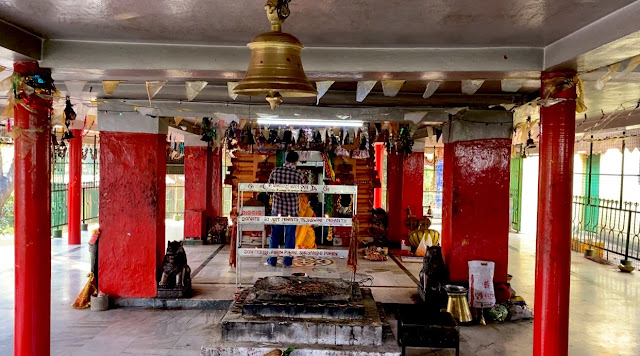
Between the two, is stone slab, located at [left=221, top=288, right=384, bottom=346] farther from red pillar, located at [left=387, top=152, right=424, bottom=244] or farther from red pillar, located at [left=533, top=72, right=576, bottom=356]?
red pillar, located at [left=387, top=152, right=424, bottom=244]

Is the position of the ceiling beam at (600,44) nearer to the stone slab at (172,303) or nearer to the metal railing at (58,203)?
the stone slab at (172,303)

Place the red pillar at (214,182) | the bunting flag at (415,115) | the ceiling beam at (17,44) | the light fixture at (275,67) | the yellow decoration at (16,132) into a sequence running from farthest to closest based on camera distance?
Result: 1. the red pillar at (214,182)
2. the bunting flag at (415,115)
3. the yellow decoration at (16,132)
4. the ceiling beam at (17,44)
5. the light fixture at (275,67)

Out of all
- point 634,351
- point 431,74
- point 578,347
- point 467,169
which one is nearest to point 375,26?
point 431,74

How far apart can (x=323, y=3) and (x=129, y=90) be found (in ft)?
17.6

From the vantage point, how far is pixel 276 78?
10.4ft

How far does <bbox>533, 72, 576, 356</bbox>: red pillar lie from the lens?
18.8 ft

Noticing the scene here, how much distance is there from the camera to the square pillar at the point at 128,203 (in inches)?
365

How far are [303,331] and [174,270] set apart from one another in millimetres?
3784

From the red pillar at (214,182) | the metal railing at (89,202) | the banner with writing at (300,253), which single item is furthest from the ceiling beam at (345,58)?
the metal railing at (89,202)

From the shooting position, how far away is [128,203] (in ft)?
30.6

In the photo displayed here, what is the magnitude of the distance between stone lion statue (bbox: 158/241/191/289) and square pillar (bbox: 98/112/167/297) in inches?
8.6

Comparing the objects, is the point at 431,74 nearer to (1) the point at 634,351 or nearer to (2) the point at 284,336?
(2) the point at 284,336

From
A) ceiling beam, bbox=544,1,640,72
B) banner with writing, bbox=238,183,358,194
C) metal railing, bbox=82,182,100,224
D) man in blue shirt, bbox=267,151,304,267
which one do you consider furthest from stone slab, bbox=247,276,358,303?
metal railing, bbox=82,182,100,224

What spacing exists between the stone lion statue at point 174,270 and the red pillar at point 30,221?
367 centimetres
